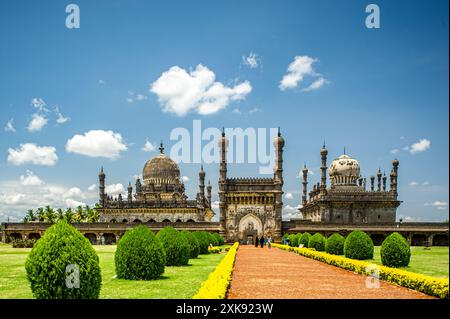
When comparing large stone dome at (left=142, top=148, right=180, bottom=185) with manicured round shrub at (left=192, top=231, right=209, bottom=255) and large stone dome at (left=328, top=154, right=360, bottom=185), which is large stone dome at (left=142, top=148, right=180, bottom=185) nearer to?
large stone dome at (left=328, top=154, right=360, bottom=185)

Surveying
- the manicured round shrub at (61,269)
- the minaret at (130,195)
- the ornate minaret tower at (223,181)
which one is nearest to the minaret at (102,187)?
the minaret at (130,195)

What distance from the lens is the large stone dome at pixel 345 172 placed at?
53625 mm

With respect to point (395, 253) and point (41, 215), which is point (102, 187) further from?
point (395, 253)

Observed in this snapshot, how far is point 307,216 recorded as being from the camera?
59.6m

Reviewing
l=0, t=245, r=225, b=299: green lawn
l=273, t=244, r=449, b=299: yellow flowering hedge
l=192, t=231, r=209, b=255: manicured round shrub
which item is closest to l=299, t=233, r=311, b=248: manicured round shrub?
l=192, t=231, r=209, b=255: manicured round shrub

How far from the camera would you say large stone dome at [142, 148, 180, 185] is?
→ 61.8 metres

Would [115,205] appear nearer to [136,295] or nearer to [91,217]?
[91,217]

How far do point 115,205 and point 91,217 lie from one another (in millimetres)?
12765

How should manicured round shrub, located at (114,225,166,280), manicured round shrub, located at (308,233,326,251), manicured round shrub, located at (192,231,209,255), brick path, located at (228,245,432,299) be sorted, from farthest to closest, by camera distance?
manicured round shrub, located at (308,233,326,251), manicured round shrub, located at (192,231,209,255), manicured round shrub, located at (114,225,166,280), brick path, located at (228,245,432,299)

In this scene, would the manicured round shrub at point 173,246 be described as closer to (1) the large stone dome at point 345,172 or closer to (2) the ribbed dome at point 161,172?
(1) the large stone dome at point 345,172

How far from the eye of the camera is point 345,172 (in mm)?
53750

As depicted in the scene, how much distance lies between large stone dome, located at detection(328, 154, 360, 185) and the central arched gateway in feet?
41.0

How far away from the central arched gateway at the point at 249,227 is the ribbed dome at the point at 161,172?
57.4ft

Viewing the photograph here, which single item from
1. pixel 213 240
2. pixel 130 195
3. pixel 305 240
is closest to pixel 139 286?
pixel 213 240
